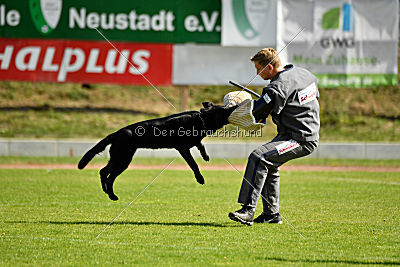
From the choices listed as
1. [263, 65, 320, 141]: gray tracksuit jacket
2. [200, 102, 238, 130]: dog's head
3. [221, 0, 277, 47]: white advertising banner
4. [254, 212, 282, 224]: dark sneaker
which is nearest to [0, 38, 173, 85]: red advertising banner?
[221, 0, 277, 47]: white advertising banner

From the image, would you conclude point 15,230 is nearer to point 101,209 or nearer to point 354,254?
point 101,209

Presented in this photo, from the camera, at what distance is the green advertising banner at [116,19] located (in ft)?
64.0

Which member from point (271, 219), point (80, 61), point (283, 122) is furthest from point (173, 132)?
point (80, 61)

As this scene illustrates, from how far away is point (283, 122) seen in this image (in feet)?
24.2

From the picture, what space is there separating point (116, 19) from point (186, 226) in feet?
42.9

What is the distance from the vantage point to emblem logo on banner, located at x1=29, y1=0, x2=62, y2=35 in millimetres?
19453

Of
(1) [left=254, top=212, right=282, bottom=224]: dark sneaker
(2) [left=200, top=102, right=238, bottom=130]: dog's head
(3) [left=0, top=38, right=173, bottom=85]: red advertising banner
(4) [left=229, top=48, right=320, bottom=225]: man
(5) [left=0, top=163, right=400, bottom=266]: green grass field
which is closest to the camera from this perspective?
(5) [left=0, top=163, right=400, bottom=266]: green grass field

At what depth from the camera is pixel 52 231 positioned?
7.11 m

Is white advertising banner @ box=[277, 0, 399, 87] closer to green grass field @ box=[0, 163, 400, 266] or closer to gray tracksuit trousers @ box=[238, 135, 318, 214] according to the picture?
green grass field @ box=[0, 163, 400, 266]

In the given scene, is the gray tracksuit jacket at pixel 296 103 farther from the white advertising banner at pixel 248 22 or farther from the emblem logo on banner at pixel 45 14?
the emblem logo on banner at pixel 45 14

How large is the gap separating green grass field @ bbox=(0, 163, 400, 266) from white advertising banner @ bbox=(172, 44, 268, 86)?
23.8 ft

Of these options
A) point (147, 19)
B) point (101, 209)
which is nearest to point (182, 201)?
point (101, 209)

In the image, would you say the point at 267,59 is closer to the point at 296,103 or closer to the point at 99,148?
the point at 296,103

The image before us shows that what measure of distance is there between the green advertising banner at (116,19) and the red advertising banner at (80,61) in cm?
28
